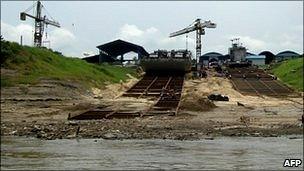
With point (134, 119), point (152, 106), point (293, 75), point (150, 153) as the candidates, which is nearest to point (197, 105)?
point (152, 106)

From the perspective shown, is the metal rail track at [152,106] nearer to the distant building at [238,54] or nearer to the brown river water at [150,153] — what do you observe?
the brown river water at [150,153]

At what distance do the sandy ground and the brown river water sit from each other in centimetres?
143

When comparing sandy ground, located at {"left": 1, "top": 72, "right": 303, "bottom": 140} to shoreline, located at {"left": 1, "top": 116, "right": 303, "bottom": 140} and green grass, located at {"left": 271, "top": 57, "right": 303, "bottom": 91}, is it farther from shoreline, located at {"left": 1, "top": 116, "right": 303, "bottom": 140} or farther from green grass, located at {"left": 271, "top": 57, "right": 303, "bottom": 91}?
green grass, located at {"left": 271, "top": 57, "right": 303, "bottom": 91}

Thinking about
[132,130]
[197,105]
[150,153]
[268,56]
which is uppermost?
[268,56]

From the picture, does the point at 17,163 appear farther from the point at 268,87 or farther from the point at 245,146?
the point at 268,87

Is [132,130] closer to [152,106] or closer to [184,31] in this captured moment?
[152,106]

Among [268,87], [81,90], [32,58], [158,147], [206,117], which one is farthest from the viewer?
[268,87]

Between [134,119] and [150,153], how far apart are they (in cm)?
940

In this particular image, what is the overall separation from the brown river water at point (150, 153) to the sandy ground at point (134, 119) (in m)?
1.43

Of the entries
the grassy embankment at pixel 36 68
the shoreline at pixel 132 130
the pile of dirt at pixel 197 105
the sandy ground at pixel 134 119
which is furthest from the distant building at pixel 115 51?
the shoreline at pixel 132 130

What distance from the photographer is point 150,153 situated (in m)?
17.7

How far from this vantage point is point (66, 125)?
2453cm

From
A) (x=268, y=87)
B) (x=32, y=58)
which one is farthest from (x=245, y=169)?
(x=268, y=87)

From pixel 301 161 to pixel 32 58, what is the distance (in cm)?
3027
